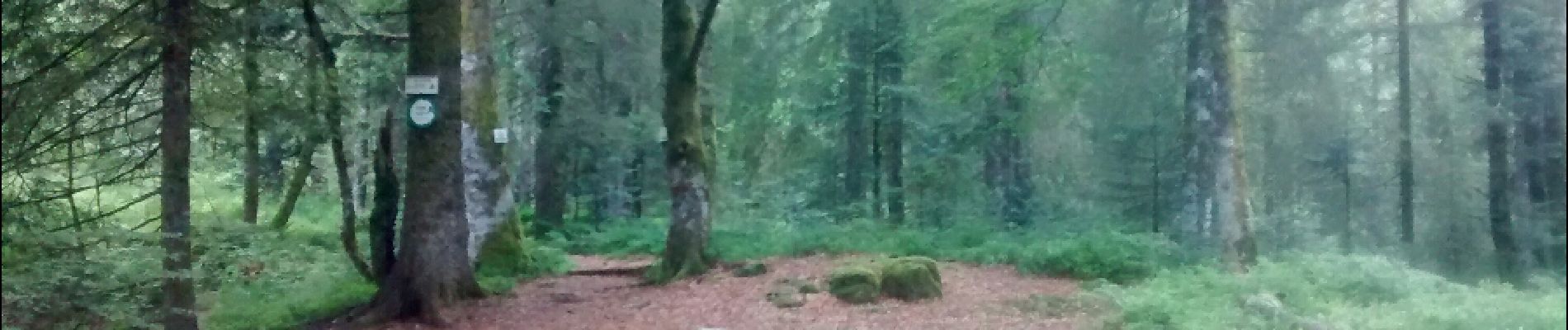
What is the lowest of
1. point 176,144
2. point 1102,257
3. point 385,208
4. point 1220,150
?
point 1102,257

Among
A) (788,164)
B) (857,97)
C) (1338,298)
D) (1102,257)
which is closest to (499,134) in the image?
(1102,257)

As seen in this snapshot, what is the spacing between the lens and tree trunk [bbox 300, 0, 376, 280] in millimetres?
9262

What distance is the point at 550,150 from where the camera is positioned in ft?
65.9

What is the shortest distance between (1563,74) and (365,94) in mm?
10785

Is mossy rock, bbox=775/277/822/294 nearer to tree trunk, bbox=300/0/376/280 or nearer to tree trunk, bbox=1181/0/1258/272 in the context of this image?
tree trunk, bbox=300/0/376/280

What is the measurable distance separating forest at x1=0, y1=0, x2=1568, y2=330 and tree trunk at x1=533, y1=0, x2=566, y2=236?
0.07m

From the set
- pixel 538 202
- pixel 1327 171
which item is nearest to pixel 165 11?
pixel 538 202

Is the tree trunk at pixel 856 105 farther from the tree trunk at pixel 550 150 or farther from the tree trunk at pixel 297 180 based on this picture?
the tree trunk at pixel 297 180

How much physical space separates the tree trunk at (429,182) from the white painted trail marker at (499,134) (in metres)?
→ 3.38

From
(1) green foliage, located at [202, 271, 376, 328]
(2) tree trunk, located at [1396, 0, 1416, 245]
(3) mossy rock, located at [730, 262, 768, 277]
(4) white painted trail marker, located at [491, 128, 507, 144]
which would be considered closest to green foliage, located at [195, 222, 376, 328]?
(1) green foliage, located at [202, 271, 376, 328]

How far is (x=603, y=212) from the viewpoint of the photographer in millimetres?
23125

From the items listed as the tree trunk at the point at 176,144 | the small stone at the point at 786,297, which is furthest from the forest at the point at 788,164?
the small stone at the point at 786,297

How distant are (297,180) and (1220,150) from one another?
11673 mm

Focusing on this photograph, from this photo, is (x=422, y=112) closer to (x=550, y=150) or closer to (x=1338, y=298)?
(x=1338, y=298)
